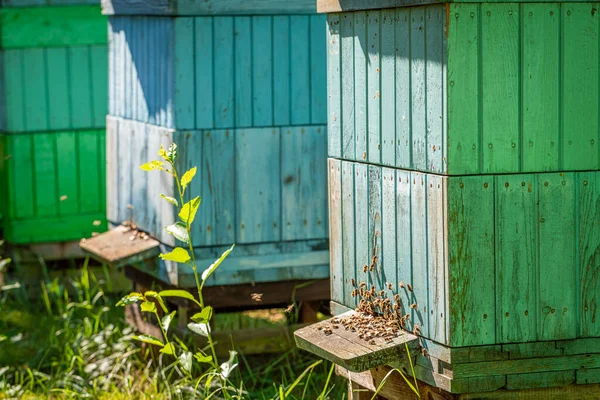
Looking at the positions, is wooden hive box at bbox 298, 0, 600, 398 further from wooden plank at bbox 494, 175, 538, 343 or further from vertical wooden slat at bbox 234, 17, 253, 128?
vertical wooden slat at bbox 234, 17, 253, 128

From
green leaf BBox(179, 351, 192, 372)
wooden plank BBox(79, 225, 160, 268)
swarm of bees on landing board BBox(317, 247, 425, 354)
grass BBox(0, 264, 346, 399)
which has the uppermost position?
wooden plank BBox(79, 225, 160, 268)

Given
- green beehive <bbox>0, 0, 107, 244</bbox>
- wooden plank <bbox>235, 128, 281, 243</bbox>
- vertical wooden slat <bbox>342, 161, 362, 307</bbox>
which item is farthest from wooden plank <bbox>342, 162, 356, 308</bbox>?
green beehive <bbox>0, 0, 107, 244</bbox>

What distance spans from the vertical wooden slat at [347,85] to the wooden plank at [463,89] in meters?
0.74

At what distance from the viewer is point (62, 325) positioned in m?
7.63

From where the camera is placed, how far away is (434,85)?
3.93 meters

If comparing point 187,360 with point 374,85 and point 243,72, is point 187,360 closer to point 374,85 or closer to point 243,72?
point 374,85

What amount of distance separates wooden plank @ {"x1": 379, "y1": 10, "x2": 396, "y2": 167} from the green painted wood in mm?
4563

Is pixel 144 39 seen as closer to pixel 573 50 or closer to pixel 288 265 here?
pixel 288 265

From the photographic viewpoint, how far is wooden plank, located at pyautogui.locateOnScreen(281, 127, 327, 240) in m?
6.25

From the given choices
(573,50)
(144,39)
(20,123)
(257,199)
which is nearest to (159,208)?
(257,199)

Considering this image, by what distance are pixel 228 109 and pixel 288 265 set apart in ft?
3.16

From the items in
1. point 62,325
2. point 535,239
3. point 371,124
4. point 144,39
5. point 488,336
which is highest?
point 144,39

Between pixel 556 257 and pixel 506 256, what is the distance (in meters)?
0.19

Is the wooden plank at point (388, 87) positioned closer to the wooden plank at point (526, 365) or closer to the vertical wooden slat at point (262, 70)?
the wooden plank at point (526, 365)
